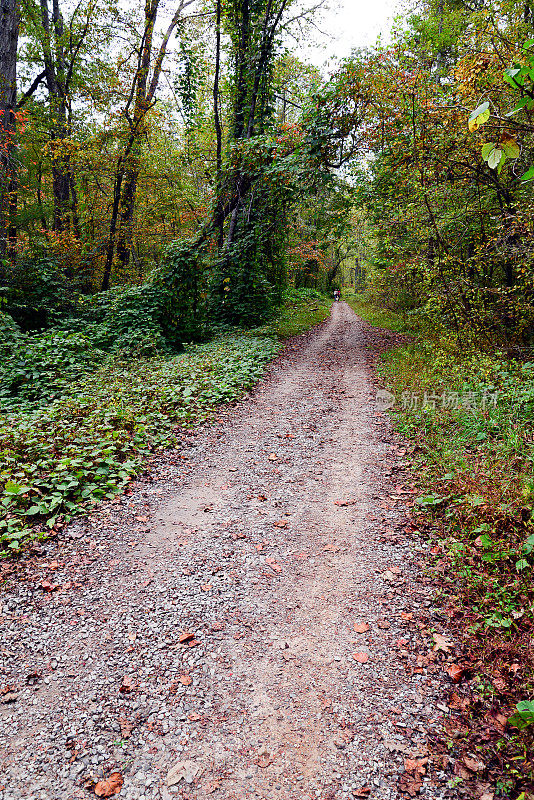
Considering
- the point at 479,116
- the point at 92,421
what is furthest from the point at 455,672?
the point at 92,421

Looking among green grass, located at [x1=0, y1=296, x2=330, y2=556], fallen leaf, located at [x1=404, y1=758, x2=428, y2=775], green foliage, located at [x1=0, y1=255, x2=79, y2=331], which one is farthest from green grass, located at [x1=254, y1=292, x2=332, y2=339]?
fallen leaf, located at [x1=404, y1=758, x2=428, y2=775]

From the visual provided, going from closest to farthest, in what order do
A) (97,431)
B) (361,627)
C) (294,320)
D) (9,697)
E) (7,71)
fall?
(9,697) < (361,627) < (97,431) < (7,71) < (294,320)

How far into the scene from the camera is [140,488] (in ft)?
16.6

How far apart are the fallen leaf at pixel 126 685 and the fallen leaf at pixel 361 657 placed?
1530 millimetres

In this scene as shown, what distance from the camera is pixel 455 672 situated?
2.71 meters

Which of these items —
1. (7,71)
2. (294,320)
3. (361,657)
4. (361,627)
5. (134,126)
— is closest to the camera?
(361,657)

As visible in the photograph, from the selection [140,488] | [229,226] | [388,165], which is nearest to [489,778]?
[140,488]

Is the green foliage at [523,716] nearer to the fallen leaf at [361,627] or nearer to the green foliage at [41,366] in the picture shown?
the fallen leaf at [361,627]

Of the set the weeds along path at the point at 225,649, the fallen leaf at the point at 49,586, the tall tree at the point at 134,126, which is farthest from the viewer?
the tall tree at the point at 134,126

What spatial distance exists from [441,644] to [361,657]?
0.58 meters

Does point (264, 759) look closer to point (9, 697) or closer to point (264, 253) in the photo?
point (9, 697)

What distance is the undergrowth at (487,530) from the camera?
2.33m

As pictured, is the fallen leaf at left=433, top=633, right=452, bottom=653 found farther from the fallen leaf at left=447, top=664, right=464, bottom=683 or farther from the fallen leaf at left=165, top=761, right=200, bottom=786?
the fallen leaf at left=165, top=761, right=200, bottom=786

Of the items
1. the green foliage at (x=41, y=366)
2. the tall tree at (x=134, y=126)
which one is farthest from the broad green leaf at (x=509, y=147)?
the tall tree at (x=134, y=126)
